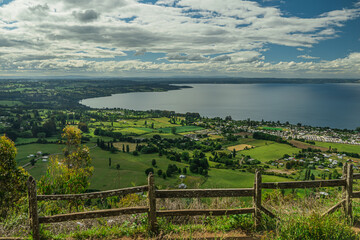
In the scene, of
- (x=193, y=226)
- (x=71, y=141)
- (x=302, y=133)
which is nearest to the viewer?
(x=193, y=226)

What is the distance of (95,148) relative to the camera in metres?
68.2

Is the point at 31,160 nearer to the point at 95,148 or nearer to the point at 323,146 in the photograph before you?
the point at 95,148

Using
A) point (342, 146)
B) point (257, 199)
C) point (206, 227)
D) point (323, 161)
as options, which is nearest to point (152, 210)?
point (206, 227)

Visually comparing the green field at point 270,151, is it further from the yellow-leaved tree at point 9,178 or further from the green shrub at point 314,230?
the green shrub at point 314,230

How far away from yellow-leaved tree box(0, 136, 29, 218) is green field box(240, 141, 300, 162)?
194 feet

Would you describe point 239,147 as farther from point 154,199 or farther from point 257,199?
point 154,199

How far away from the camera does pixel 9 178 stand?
39.7 feet

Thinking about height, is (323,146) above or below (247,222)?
below

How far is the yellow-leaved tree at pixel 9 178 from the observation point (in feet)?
38.7

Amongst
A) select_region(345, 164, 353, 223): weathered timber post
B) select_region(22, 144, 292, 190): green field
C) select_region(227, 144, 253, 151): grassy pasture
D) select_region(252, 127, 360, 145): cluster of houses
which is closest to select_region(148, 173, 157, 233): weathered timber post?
select_region(345, 164, 353, 223): weathered timber post

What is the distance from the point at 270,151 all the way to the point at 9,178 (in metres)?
70.5

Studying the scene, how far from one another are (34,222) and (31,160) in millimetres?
54984

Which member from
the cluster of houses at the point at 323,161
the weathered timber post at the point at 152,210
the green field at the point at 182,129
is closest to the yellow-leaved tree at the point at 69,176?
the weathered timber post at the point at 152,210

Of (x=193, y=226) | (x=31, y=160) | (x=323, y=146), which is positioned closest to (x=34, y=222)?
(x=193, y=226)
